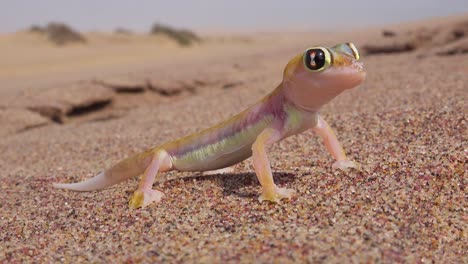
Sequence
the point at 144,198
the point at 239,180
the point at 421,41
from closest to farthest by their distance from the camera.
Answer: the point at 144,198 < the point at 239,180 < the point at 421,41

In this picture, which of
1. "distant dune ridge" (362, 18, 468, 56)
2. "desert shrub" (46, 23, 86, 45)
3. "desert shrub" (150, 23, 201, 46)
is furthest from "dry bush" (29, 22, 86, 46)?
"distant dune ridge" (362, 18, 468, 56)

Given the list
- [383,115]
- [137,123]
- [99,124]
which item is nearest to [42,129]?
[99,124]

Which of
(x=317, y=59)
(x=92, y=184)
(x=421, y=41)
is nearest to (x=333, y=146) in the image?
(x=317, y=59)

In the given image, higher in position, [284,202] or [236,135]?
[236,135]

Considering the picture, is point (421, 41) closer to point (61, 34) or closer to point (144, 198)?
point (144, 198)

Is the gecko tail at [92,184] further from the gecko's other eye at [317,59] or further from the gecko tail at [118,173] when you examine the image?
the gecko's other eye at [317,59]

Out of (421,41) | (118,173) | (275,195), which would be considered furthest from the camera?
(421,41)

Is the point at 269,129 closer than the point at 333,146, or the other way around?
the point at 269,129
